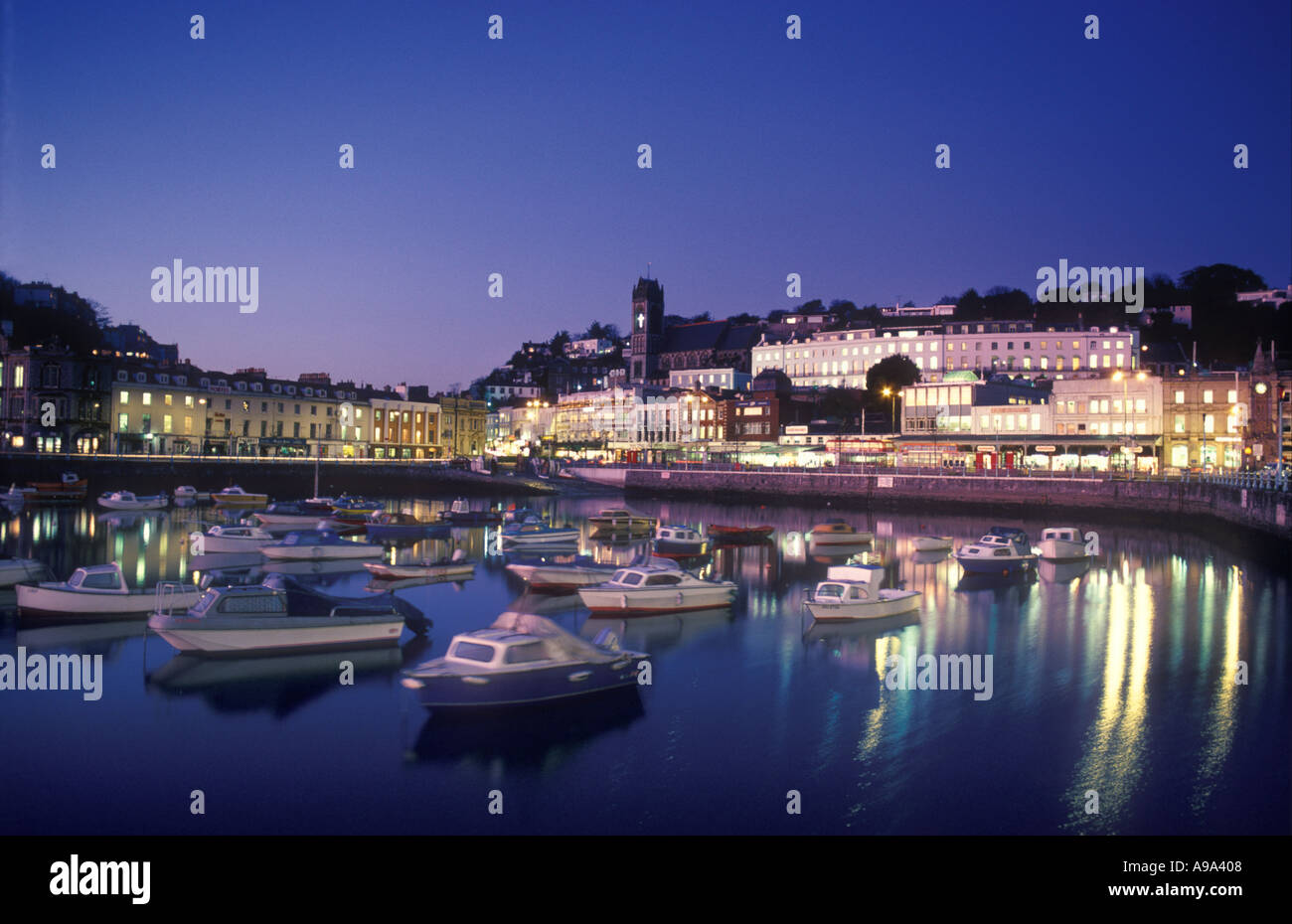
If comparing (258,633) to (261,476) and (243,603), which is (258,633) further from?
(261,476)

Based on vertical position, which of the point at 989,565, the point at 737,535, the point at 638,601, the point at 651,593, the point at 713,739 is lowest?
the point at 713,739

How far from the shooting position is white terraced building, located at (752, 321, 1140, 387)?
4656 inches

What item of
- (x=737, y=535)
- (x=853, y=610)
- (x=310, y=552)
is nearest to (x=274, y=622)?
(x=853, y=610)

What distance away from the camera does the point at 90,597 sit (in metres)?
24.7

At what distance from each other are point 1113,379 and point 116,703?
8027cm

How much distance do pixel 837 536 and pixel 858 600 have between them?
21367 millimetres

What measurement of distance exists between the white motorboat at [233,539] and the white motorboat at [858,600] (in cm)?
2410

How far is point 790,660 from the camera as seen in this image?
22.2 m

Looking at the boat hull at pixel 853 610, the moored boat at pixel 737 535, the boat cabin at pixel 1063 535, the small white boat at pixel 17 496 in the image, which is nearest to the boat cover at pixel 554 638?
the boat hull at pixel 853 610

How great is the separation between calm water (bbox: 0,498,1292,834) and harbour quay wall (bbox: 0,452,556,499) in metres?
58.8

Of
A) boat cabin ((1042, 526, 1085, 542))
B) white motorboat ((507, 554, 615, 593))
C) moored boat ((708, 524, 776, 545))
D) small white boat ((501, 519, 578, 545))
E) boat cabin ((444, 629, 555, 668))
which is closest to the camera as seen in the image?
boat cabin ((444, 629, 555, 668))

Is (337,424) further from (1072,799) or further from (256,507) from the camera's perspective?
(1072,799)

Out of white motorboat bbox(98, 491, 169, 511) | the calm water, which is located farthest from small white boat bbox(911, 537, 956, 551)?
white motorboat bbox(98, 491, 169, 511)

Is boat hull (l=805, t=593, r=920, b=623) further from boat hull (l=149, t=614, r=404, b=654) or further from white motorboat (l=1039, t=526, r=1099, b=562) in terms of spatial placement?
white motorboat (l=1039, t=526, r=1099, b=562)
